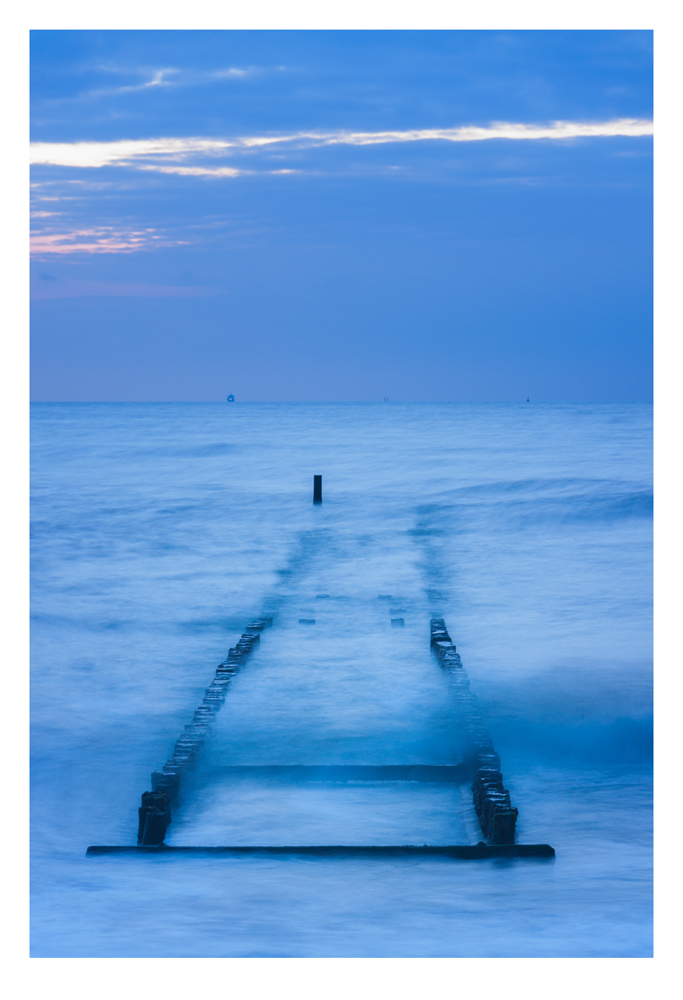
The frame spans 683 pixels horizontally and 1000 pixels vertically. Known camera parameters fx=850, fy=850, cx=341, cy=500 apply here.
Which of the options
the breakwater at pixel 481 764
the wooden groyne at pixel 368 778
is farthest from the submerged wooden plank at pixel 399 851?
the breakwater at pixel 481 764

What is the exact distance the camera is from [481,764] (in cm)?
571

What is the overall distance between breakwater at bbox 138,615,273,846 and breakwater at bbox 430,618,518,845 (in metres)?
1.91

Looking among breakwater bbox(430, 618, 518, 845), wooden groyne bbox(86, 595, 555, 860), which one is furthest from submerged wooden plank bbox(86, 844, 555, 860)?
breakwater bbox(430, 618, 518, 845)

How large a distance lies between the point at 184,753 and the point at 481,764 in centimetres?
207

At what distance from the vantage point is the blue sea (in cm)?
416

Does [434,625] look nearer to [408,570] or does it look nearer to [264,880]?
[408,570]

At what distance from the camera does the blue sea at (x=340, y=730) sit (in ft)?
13.7

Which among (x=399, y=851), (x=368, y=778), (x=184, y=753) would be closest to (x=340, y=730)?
(x=368, y=778)

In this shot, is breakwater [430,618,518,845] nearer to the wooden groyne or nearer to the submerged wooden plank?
the wooden groyne

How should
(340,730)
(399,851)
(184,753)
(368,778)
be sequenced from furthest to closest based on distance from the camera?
(340,730) → (184,753) → (368,778) → (399,851)

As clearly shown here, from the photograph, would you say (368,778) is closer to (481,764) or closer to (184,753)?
(481,764)

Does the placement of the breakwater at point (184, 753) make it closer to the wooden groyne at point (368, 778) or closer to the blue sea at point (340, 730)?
the wooden groyne at point (368, 778)

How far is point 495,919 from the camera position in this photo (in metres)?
4.15
